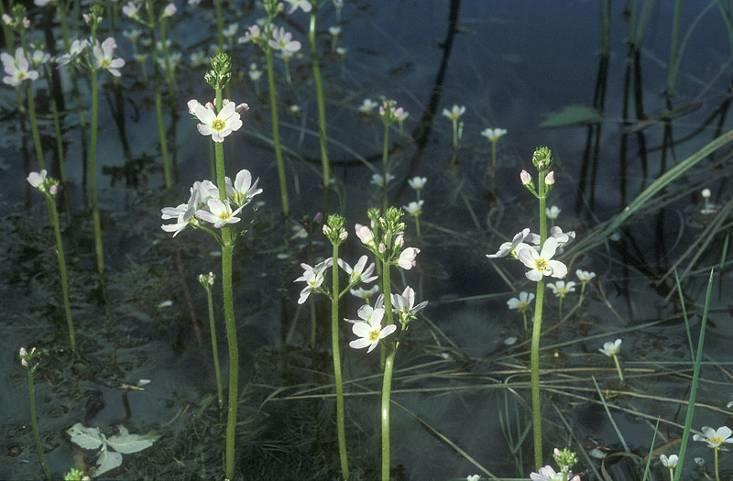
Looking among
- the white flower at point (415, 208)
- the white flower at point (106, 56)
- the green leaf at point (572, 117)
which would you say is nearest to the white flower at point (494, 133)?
the green leaf at point (572, 117)

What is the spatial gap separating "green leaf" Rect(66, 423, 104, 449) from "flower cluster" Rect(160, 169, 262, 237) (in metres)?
0.85

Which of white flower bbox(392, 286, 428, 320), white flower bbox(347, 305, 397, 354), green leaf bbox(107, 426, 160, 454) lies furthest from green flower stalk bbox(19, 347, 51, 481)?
white flower bbox(392, 286, 428, 320)

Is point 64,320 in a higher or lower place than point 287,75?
lower

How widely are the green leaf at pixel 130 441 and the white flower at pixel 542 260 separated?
131 cm

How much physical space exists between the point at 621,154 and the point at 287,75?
5.66ft

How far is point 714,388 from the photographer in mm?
3320

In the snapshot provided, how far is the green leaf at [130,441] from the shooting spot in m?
3.11

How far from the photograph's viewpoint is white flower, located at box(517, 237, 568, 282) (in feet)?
8.33

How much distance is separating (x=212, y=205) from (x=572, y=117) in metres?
2.74

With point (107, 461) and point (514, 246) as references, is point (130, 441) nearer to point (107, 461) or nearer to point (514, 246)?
point (107, 461)

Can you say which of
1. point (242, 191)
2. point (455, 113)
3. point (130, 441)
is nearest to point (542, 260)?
point (242, 191)

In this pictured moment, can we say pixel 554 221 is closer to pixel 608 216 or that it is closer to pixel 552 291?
pixel 608 216

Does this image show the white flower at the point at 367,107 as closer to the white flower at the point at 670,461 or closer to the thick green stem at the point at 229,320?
the thick green stem at the point at 229,320

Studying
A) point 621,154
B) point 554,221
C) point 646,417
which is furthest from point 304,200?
point 646,417
